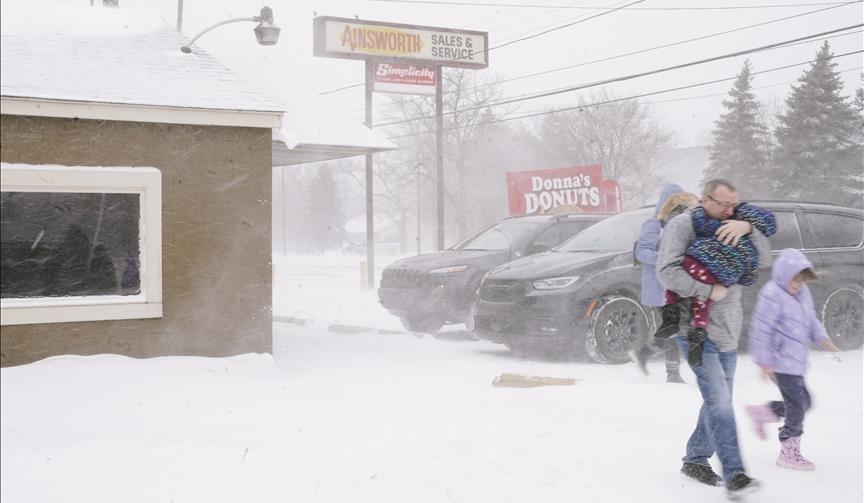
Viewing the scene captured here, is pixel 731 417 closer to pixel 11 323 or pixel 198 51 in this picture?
pixel 11 323

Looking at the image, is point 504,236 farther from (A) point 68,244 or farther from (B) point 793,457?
(A) point 68,244

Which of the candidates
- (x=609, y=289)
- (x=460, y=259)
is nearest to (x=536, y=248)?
(x=460, y=259)

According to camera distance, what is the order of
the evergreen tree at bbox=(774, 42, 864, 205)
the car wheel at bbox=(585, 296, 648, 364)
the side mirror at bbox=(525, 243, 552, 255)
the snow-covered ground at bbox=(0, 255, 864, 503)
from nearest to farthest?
1. the snow-covered ground at bbox=(0, 255, 864, 503)
2. the car wheel at bbox=(585, 296, 648, 364)
3. the side mirror at bbox=(525, 243, 552, 255)
4. the evergreen tree at bbox=(774, 42, 864, 205)

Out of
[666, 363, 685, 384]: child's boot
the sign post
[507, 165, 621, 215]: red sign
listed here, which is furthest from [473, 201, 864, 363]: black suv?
[507, 165, 621, 215]: red sign

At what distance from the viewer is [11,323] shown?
4.36 m

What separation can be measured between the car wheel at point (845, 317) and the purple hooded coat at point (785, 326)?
4.84m

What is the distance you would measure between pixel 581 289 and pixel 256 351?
3431mm

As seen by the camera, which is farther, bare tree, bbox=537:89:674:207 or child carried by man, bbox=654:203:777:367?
bare tree, bbox=537:89:674:207

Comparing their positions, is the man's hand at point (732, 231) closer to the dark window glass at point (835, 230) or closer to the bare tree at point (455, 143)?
the dark window glass at point (835, 230)

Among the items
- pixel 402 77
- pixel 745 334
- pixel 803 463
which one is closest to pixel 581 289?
pixel 745 334

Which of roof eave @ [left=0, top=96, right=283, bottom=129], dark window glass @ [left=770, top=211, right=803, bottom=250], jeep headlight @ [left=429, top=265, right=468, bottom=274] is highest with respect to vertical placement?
roof eave @ [left=0, top=96, right=283, bottom=129]

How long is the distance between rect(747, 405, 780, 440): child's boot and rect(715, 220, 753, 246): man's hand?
4.32 ft

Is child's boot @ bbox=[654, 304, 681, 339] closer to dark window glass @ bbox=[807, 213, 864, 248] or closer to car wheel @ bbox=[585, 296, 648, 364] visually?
car wheel @ bbox=[585, 296, 648, 364]

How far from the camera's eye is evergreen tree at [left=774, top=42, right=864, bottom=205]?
30875 mm
